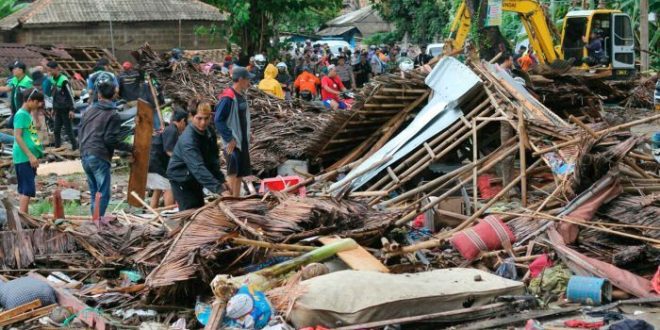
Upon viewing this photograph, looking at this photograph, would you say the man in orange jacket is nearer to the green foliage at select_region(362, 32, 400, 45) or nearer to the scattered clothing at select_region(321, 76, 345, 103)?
the scattered clothing at select_region(321, 76, 345, 103)

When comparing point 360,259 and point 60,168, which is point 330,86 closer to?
point 60,168

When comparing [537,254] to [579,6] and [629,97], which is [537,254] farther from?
[579,6]

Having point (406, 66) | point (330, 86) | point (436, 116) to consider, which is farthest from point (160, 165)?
point (330, 86)

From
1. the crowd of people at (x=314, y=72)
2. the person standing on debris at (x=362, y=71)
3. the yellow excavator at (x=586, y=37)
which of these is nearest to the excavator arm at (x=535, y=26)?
the yellow excavator at (x=586, y=37)

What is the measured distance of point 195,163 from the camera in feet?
31.2

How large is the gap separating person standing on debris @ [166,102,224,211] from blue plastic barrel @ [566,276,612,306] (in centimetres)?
328

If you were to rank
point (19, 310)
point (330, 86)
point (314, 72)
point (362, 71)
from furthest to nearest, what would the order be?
1. point (362, 71)
2. point (314, 72)
3. point (330, 86)
4. point (19, 310)

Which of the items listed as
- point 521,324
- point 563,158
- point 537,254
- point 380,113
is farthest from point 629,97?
point 521,324

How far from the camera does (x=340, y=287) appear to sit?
7258 millimetres

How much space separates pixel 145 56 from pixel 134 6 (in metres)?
18.6

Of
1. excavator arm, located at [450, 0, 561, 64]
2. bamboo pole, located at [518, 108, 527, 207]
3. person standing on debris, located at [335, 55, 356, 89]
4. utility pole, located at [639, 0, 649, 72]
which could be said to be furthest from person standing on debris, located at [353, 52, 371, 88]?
bamboo pole, located at [518, 108, 527, 207]

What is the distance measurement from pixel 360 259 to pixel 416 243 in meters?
1.26

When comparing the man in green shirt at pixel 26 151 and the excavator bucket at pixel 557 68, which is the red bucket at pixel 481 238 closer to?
the man in green shirt at pixel 26 151

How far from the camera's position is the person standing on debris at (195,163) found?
31.2 ft
